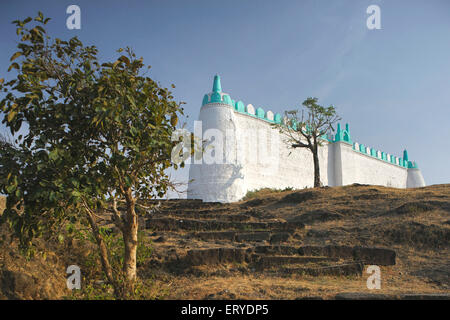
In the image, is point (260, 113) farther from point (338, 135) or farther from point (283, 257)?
point (283, 257)

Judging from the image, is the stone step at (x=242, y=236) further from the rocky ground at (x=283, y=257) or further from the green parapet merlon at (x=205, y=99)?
the green parapet merlon at (x=205, y=99)

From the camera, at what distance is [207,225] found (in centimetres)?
993

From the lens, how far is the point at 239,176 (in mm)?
19656

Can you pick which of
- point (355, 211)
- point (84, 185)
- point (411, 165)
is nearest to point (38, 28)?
point (84, 185)

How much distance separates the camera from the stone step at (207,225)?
978cm

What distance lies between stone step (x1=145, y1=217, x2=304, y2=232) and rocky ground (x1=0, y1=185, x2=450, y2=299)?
0.03 m

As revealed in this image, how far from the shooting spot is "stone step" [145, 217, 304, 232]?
9.78m

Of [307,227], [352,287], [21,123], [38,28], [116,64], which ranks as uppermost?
[38,28]

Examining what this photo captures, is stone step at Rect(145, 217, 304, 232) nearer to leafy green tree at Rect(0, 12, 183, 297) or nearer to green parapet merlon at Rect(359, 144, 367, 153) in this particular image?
leafy green tree at Rect(0, 12, 183, 297)

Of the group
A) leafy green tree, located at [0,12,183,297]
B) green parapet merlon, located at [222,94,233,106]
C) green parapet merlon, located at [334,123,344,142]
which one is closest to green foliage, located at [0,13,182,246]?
leafy green tree, located at [0,12,183,297]

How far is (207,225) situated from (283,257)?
336 centimetres

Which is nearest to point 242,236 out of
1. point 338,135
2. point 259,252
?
point 259,252
